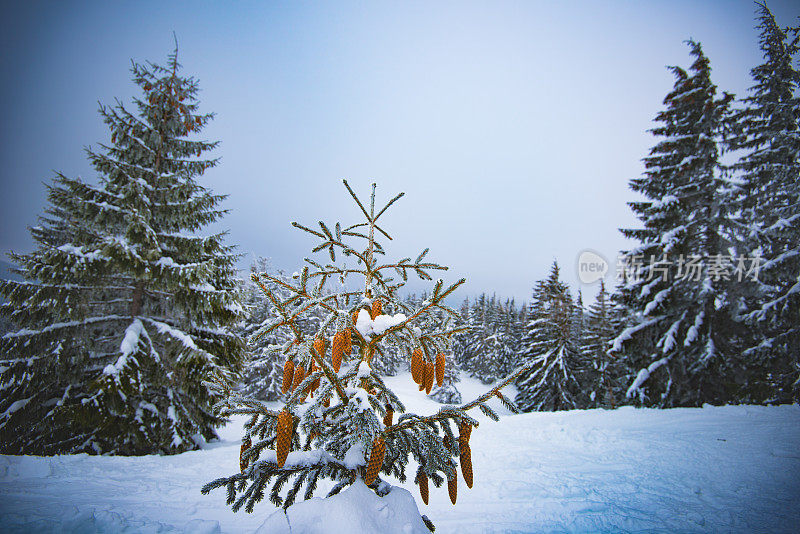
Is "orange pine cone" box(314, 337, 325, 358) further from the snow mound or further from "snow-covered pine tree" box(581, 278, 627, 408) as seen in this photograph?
"snow-covered pine tree" box(581, 278, 627, 408)

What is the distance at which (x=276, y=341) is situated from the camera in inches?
909

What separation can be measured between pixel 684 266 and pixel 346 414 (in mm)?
14712

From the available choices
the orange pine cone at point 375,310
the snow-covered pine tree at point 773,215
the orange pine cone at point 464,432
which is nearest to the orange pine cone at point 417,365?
the orange pine cone at point 464,432

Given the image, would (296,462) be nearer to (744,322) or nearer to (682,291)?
(682,291)

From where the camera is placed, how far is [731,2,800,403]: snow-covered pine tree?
34.3 feet

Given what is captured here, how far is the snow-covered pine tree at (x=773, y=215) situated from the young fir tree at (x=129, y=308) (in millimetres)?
18239

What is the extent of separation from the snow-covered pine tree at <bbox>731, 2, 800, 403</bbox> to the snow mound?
15179 mm

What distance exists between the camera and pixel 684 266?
448 inches

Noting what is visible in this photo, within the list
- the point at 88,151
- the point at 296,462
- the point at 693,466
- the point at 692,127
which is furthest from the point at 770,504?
the point at 88,151

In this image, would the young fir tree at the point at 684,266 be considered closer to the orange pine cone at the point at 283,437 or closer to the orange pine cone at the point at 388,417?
the orange pine cone at the point at 388,417

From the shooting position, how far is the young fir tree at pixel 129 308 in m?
6.74

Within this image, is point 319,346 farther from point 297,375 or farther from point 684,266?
point 684,266

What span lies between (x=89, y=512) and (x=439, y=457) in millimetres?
4008

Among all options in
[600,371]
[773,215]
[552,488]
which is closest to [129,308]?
[552,488]
